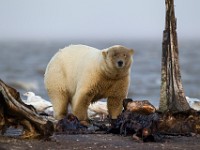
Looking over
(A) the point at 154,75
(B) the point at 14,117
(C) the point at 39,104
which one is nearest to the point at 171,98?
(B) the point at 14,117

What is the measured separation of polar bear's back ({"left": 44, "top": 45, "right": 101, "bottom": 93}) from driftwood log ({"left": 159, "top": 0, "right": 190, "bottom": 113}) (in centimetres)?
187

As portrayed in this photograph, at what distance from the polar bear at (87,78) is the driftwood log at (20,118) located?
3329 millimetres

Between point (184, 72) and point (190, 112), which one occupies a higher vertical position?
point (184, 72)

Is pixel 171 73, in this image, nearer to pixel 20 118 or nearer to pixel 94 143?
pixel 94 143

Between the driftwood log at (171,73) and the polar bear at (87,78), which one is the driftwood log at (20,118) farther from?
the polar bear at (87,78)

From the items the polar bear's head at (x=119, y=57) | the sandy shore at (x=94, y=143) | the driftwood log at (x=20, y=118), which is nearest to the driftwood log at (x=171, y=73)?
the polar bear's head at (x=119, y=57)

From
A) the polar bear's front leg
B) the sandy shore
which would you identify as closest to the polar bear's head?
the polar bear's front leg

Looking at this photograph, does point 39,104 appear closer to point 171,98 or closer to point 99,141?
point 171,98

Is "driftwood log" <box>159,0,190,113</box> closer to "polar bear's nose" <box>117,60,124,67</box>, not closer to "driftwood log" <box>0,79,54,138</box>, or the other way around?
"polar bear's nose" <box>117,60,124,67</box>

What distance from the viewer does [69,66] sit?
1537cm

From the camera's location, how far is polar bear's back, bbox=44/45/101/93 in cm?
1496

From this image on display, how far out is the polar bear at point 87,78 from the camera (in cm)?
1413

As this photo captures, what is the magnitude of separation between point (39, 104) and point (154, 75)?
25.0 m

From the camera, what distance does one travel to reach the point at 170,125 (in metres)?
12.2
